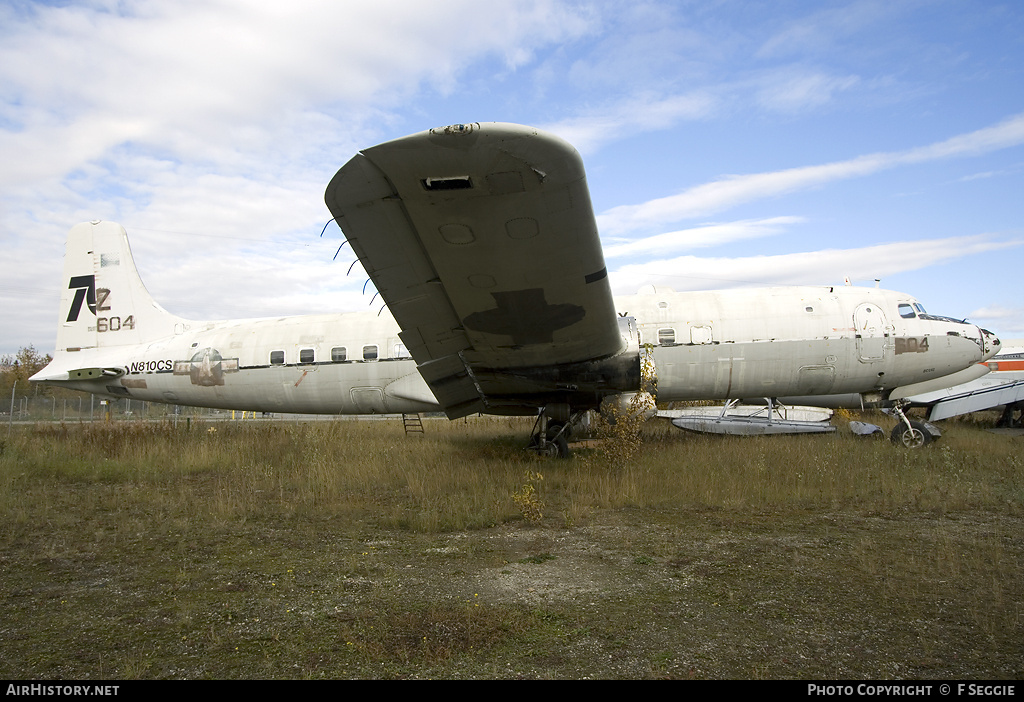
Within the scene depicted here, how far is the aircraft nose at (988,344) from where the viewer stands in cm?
1238

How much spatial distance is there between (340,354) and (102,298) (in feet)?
20.4

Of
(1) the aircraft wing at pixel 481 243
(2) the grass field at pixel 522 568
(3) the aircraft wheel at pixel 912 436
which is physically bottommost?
(2) the grass field at pixel 522 568

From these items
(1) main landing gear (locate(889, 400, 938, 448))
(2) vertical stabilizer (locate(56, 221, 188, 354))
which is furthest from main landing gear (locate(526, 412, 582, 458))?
(2) vertical stabilizer (locate(56, 221, 188, 354))

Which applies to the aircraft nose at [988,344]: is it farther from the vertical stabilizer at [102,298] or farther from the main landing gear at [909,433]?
the vertical stabilizer at [102,298]

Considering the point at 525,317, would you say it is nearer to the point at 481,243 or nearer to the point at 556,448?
the point at 481,243

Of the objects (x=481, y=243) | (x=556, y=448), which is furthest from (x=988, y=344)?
(x=481, y=243)

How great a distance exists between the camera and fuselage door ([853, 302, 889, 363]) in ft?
Answer: 39.4

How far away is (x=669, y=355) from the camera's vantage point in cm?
1177

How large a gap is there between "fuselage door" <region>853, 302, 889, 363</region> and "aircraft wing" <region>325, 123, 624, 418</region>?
6.12 meters

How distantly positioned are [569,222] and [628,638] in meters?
3.44

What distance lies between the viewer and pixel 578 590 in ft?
15.6

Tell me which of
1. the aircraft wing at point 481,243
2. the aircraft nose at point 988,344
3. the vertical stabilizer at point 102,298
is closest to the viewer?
the aircraft wing at point 481,243

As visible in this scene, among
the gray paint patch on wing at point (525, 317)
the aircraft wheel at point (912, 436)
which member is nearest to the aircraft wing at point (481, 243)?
the gray paint patch on wing at point (525, 317)

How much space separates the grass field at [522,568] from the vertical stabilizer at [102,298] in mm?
3875
